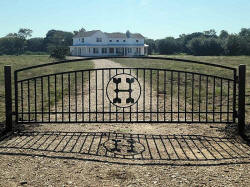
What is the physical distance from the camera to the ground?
15.4 feet

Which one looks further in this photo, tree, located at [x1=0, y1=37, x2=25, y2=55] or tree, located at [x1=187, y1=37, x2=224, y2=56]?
tree, located at [x1=0, y1=37, x2=25, y2=55]

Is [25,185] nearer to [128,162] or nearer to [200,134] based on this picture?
[128,162]

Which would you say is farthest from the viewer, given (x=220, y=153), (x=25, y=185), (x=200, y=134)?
(x=200, y=134)

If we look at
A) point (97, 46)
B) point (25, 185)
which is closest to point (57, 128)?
point (25, 185)

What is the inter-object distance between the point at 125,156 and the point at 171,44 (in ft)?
304

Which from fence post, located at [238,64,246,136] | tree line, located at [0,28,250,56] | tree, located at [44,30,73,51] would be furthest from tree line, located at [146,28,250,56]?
fence post, located at [238,64,246,136]

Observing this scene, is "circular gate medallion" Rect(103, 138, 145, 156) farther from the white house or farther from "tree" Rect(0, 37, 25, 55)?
"tree" Rect(0, 37, 25, 55)

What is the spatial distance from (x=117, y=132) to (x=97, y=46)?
267ft

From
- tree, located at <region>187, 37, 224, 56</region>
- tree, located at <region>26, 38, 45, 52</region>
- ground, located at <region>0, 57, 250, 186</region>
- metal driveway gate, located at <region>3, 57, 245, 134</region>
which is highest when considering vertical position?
tree, located at <region>26, 38, 45, 52</region>

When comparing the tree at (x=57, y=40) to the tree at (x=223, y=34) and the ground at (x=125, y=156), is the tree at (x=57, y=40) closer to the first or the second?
the tree at (x=223, y=34)

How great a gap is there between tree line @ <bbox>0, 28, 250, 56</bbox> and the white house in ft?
24.3

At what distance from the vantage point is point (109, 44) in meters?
90.1

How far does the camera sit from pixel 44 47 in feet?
361

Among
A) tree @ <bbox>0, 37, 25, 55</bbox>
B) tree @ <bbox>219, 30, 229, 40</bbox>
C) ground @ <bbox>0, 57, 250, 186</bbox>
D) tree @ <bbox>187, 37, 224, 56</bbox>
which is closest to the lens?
ground @ <bbox>0, 57, 250, 186</bbox>
